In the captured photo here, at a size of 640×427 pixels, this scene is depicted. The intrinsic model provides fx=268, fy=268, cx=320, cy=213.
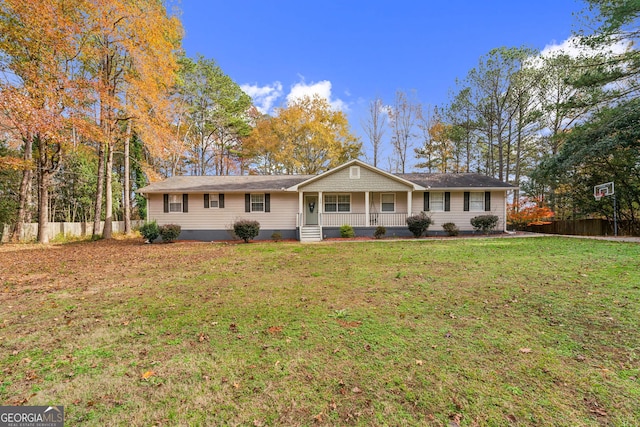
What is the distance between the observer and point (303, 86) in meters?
24.4

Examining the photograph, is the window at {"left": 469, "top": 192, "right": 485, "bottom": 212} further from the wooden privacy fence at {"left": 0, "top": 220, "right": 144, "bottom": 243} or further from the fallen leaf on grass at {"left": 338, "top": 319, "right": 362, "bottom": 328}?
the wooden privacy fence at {"left": 0, "top": 220, "right": 144, "bottom": 243}

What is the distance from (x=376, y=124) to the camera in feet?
85.0

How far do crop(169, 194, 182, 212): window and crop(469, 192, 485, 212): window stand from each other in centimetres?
1686

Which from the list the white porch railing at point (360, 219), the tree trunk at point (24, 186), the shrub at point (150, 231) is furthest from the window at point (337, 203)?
the tree trunk at point (24, 186)

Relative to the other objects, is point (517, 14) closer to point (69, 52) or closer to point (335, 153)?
point (335, 153)

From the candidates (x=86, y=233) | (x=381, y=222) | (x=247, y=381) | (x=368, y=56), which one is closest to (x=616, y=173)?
(x=381, y=222)

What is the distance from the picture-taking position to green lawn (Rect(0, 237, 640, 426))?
6.86 ft

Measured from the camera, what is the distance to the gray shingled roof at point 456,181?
50.6ft

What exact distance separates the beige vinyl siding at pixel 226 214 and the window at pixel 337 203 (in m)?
1.91

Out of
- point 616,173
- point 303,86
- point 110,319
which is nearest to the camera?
point 110,319

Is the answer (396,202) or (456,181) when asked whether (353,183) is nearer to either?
(396,202)

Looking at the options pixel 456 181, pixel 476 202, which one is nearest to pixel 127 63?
pixel 456 181

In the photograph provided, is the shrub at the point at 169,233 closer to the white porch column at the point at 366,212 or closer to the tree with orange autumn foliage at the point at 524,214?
the white porch column at the point at 366,212

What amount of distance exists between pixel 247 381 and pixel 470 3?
57.9ft
